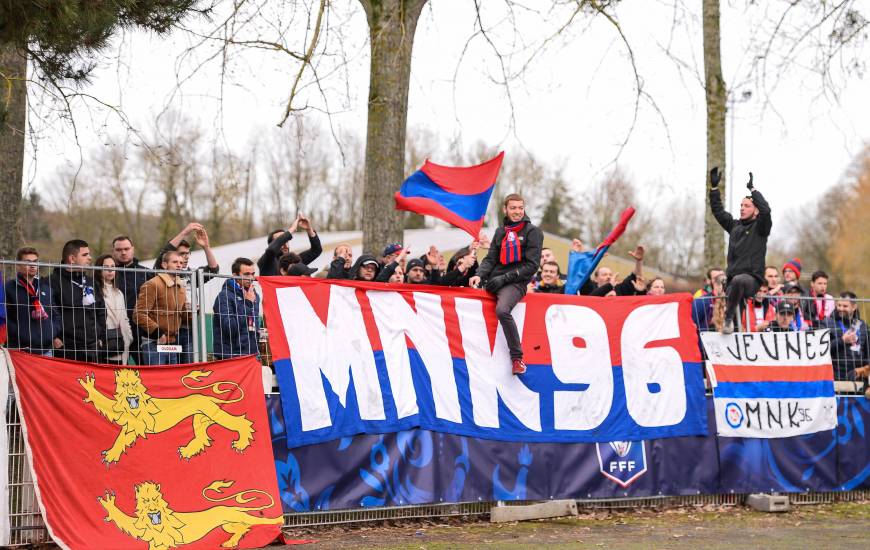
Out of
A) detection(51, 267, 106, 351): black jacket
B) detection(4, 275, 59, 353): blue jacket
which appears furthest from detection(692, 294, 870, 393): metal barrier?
detection(4, 275, 59, 353): blue jacket

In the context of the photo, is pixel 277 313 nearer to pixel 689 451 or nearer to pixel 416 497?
pixel 416 497

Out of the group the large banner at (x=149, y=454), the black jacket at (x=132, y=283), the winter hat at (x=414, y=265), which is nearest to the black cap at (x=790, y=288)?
the winter hat at (x=414, y=265)

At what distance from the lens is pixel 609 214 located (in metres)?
60.7

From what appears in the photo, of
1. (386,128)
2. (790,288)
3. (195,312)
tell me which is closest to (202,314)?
(195,312)

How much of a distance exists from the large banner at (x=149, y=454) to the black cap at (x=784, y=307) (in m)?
6.72

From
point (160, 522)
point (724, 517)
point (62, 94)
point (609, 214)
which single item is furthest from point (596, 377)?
point (609, 214)

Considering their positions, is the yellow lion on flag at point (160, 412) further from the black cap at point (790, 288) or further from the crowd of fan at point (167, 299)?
the black cap at point (790, 288)

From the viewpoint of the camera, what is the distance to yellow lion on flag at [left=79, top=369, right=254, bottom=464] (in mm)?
Answer: 8914

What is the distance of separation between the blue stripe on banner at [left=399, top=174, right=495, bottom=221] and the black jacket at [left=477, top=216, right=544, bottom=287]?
0.85 meters

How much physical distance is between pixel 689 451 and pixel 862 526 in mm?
1980

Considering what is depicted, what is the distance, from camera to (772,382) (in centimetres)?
1286

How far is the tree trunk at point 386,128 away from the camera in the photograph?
14414mm

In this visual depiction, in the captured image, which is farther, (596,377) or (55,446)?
(596,377)

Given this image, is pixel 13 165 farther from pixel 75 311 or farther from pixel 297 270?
pixel 75 311
